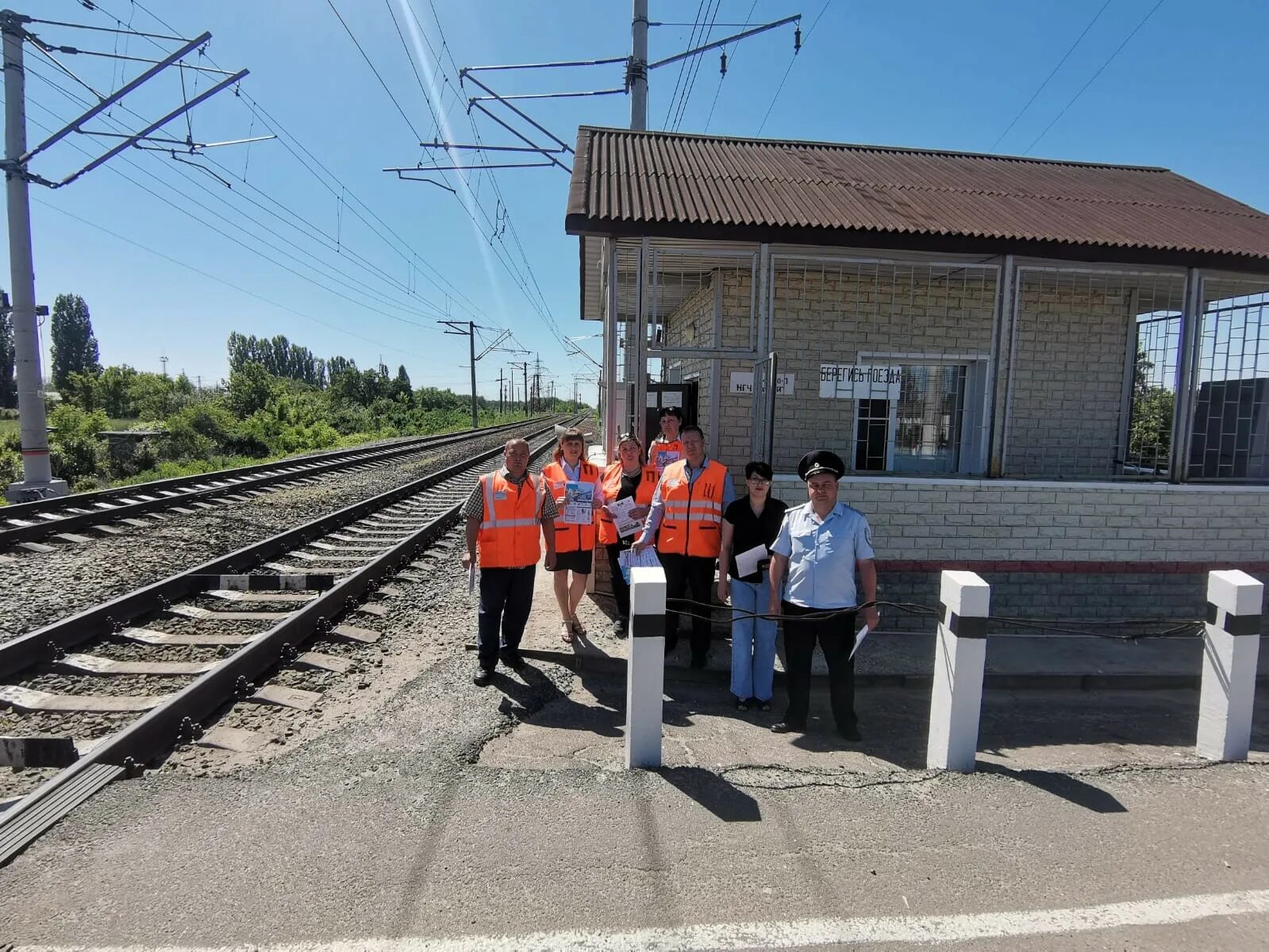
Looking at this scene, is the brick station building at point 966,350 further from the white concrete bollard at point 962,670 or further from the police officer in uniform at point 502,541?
the white concrete bollard at point 962,670

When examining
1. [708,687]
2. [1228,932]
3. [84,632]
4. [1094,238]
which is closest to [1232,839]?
[1228,932]

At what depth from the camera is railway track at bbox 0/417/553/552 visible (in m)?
9.09

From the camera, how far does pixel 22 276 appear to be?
12773 mm

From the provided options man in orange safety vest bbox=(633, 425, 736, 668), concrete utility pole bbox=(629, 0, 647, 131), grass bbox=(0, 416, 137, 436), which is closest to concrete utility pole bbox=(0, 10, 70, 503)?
concrete utility pole bbox=(629, 0, 647, 131)

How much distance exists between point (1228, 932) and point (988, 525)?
451 cm

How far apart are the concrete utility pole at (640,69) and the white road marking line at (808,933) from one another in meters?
12.7

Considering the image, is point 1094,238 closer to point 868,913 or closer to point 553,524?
point 553,524

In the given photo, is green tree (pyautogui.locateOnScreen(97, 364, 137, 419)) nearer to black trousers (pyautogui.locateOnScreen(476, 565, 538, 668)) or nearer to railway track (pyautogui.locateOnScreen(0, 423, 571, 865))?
railway track (pyautogui.locateOnScreen(0, 423, 571, 865))

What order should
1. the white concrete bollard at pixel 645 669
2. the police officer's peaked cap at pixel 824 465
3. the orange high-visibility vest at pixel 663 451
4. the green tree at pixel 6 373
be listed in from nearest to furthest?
the white concrete bollard at pixel 645 669
the police officer's peaked cap at pixel 824 465
the orange high-visibility vest at pixel 663 451
the green tree at pixel 6 373

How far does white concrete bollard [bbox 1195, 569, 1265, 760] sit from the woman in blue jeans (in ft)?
8.35

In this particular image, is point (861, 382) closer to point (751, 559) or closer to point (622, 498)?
point (622, 498)

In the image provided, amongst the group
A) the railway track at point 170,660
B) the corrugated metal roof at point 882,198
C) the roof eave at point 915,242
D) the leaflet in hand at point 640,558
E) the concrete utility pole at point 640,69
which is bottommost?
the railway track at point 170,660

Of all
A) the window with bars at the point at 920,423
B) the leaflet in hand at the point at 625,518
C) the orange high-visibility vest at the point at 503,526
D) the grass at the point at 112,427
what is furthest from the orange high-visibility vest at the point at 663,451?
the grass at the point at 112,427

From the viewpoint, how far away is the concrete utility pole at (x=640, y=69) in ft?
40.3
